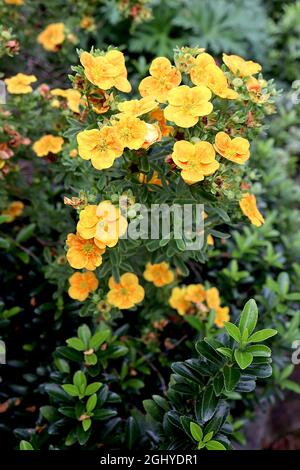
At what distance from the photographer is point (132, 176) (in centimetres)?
147

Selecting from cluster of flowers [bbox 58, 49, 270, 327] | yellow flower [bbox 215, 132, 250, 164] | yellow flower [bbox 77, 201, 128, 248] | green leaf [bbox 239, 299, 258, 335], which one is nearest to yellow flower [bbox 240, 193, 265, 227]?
cluster of flowers [bbox 58, 49, 270, 327]

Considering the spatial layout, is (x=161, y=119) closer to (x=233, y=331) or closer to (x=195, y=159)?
(x=195, y=159)

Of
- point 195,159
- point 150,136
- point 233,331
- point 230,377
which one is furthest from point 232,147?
point 230,377

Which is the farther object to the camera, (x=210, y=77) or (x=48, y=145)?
(x=48, y=145)

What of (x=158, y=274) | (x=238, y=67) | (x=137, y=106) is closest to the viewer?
(x=137, y=106)

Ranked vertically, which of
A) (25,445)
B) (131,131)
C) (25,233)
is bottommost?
(25,445)

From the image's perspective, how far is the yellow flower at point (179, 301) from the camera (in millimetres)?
1907

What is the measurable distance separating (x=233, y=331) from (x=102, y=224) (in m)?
0.41

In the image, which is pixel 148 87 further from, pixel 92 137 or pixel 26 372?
pixel 26 372

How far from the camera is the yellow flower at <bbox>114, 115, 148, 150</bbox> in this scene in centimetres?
130

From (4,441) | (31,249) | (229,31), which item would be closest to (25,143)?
(31,249)

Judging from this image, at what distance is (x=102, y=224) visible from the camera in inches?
51.4

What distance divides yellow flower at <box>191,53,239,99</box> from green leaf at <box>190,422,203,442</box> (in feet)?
2.75

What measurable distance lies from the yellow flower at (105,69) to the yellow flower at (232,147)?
0.30m
